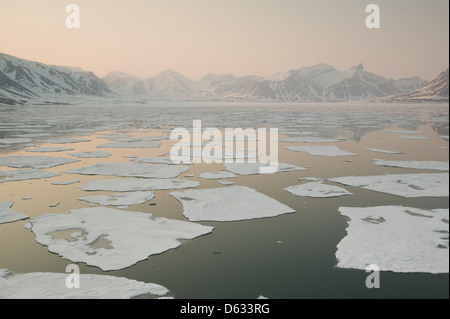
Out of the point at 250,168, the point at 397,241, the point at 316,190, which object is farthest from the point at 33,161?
the point at 397,241

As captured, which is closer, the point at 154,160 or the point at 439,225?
the point at 439,225

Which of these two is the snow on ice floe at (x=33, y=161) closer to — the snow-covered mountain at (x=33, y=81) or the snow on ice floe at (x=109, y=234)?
the snow on ice floe at (x=109, y=234)

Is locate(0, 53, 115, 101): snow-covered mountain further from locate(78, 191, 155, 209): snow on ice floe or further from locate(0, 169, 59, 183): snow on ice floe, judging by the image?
locate(78, 191, 155, 209): snow on ice floe

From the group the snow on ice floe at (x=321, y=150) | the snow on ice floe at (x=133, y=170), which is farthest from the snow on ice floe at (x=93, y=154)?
the snow on ice floe at (x=321, y=150)

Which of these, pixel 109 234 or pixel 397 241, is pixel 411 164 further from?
pixel 109 234
